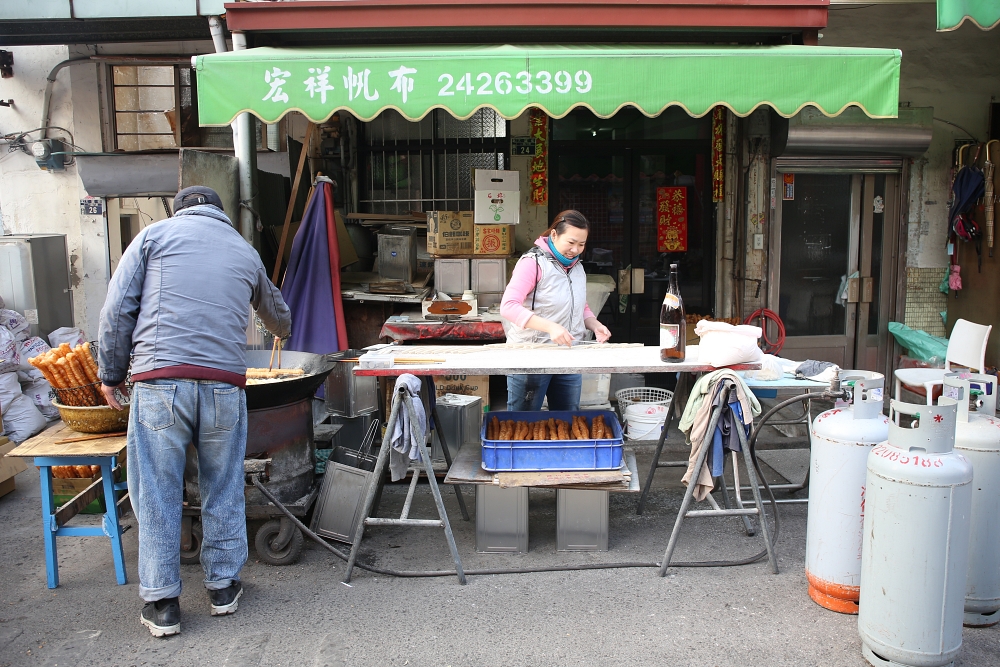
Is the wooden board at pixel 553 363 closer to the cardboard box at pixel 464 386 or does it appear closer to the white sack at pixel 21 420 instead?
the cardboard box at pixel 464 386

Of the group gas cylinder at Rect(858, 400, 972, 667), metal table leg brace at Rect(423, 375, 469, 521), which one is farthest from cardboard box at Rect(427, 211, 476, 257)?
gas cylinder at Rect(858, 400, 972, 667)

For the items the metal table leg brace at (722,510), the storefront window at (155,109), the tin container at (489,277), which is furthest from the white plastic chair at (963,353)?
the storefront window at (155,109)

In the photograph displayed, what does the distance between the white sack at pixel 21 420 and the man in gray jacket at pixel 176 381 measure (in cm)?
394

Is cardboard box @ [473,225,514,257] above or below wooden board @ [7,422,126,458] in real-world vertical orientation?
above

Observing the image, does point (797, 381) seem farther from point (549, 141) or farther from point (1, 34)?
point (1, 34)

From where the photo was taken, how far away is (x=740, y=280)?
8578 millimetres

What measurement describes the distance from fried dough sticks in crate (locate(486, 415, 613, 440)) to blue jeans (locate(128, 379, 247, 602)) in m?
1.48

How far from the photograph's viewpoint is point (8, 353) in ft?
24.0

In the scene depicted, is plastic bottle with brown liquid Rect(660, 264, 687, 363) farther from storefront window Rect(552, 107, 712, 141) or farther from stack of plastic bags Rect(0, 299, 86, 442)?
stack of plastic bags Rect(0, 299, 86, 442)

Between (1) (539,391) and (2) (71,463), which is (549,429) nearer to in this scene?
(1) (539,391)

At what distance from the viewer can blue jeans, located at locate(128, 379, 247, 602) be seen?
12.6 feet

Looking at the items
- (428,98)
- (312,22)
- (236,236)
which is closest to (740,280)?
(428,98)

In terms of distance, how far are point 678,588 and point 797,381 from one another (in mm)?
1641

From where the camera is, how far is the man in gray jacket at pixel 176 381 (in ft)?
12.6
